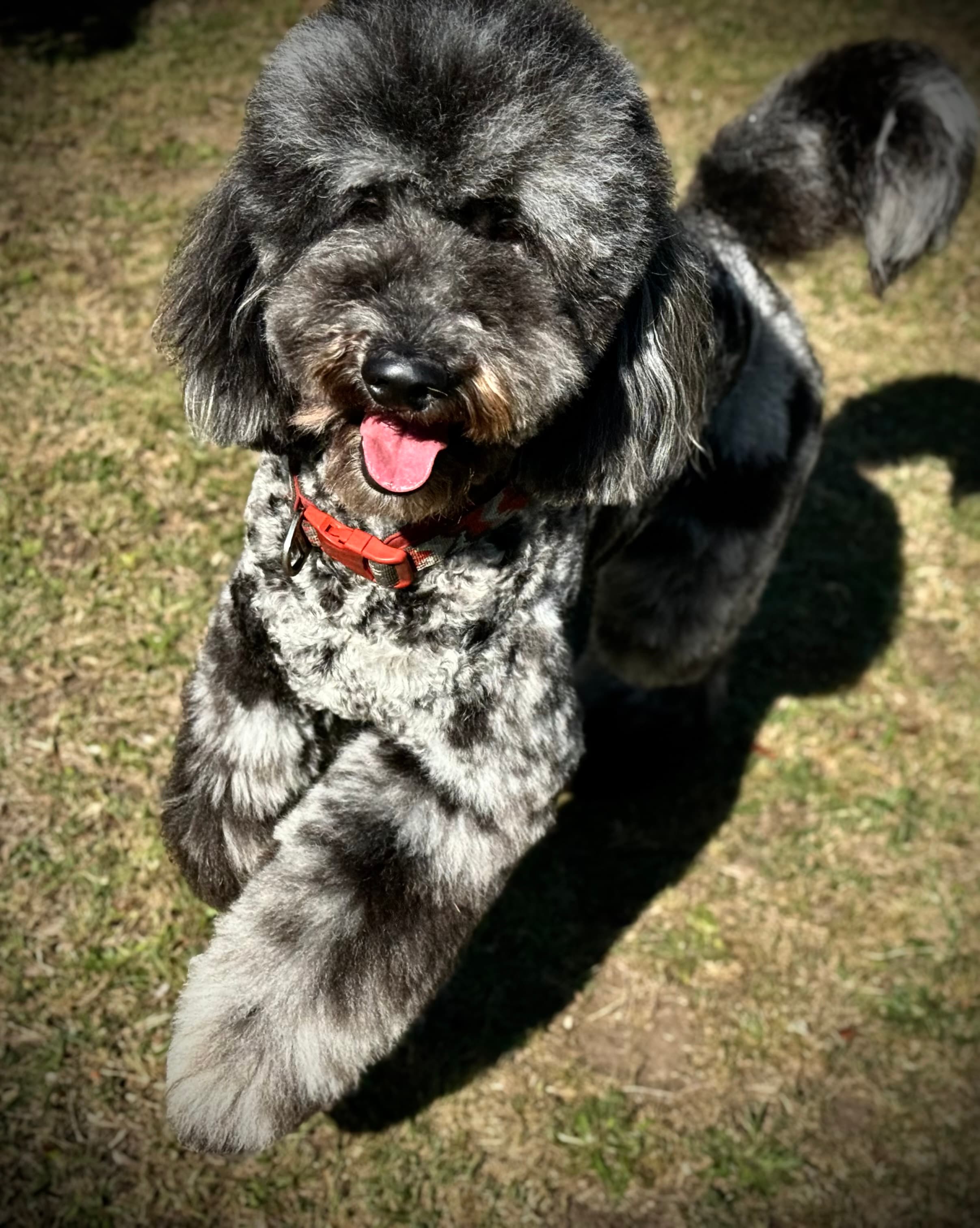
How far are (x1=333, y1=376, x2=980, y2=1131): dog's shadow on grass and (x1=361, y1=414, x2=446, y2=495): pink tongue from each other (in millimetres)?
1642

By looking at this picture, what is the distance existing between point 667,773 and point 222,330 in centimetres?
214

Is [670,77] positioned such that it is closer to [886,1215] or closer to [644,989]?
[644,989]

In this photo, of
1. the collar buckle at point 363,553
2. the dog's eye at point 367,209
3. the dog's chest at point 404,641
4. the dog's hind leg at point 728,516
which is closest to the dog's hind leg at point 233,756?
the dog's chest at point 404,641

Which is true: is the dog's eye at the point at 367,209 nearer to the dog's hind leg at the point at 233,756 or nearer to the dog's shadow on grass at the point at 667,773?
the dog's hind leg at the point at 233,756

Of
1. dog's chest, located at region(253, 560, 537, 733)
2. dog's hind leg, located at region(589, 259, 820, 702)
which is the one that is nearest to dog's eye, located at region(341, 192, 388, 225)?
dog's chest, located at region(253, 560, 537, 733)

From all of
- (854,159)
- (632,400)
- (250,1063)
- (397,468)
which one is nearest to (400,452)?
(397,468)

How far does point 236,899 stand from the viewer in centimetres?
238

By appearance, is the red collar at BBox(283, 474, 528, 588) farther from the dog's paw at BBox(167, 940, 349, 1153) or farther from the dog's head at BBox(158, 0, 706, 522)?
the dog's paw at BBox(167, 940, 349, 1153)

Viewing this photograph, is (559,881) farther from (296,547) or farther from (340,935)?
(296,547)

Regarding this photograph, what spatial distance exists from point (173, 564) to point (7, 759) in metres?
0.81

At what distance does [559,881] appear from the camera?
3.41m

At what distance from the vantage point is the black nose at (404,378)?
1813 mm

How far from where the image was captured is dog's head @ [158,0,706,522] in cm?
189

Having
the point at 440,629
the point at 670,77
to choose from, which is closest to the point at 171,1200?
the point at 440,629
